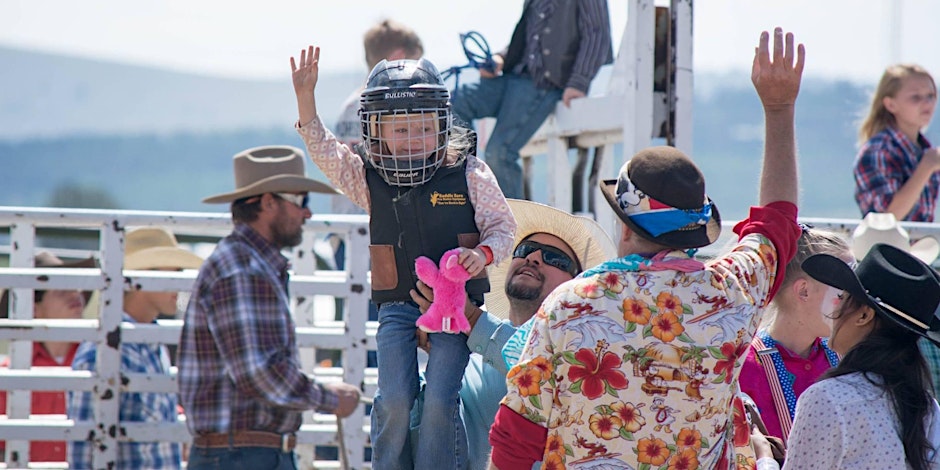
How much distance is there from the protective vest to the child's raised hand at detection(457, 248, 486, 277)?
0.20 metres

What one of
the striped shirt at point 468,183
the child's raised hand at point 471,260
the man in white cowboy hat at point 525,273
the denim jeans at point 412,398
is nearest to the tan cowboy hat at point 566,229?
the man in white cowboy hat at point 525,273

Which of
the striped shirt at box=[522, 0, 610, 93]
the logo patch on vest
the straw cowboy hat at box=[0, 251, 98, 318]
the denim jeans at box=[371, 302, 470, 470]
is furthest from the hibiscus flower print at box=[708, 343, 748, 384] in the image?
the straw cowboy hat at box=[0, 251, 98, 318]

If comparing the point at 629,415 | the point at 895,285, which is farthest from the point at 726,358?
the point at 895,285

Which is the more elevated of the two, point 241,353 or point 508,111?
point 508,111

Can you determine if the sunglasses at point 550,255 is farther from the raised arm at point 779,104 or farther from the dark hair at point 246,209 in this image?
the dark hair at point 246,209

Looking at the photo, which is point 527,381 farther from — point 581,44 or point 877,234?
point 581,44

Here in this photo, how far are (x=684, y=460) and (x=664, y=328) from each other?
14.7 inches

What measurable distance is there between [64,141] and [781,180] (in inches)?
1375

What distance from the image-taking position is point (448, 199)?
409cm

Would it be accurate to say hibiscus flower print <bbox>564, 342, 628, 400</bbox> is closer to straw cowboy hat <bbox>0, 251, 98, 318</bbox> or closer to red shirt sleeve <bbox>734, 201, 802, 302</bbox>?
red shirt sleeve <bbox>734, 201, 802, 302</bbox>

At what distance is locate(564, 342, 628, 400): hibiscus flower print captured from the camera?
10.3ft

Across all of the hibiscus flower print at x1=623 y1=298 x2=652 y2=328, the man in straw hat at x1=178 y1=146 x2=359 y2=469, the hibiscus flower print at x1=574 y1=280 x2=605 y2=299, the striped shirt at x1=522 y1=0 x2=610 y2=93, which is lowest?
the man in straw hat at x1=178 y1=146 x2=359 y2=469

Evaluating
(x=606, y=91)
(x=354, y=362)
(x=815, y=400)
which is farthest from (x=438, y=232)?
(x=606, y=91)

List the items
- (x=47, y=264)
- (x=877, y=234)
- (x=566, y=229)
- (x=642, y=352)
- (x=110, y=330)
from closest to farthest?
(x=642, y=352)
(x=566, y=229)
(x=877, y=234)
(x=110, y=330)
(x=47, y=264)
